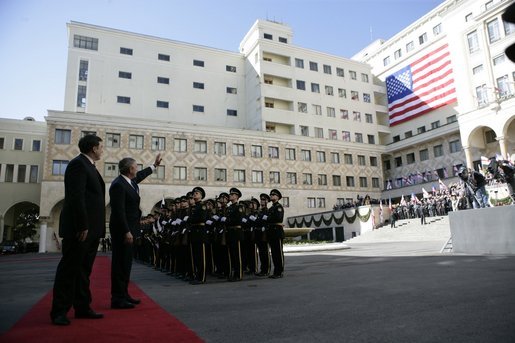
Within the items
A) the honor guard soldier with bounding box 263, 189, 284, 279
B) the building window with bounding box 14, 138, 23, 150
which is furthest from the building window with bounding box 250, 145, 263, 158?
the honor guard soldier with bounding box 263, 189, 284, 279

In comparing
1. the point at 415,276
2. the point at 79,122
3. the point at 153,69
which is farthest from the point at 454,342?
the point at 153,69

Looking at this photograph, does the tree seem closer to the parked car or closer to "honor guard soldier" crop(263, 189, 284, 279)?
the parked car

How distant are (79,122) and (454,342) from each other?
3798 cm

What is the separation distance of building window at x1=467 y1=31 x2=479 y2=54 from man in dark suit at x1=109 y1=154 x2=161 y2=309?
137 feet

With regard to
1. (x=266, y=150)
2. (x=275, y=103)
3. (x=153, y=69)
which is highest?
(x=153, y=69)

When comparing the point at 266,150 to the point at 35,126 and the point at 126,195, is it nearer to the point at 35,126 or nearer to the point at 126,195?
the point at 35,126

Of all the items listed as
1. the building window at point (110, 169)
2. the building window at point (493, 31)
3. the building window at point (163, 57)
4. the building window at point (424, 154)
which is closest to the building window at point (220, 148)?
the building window at point (110, 169)

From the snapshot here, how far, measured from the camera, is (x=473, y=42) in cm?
3769

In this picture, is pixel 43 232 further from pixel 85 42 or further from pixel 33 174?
pixel 85 42

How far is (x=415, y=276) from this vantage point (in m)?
7.28

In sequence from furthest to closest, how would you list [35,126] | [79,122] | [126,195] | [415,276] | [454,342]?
1. [35,126]
2. [79,122]
3. [415,276]
4. [126,195]
5. [454,342]

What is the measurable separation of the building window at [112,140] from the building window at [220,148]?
10243 mm

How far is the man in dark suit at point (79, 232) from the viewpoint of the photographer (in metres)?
4.40

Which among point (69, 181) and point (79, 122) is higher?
point (79, 122)
